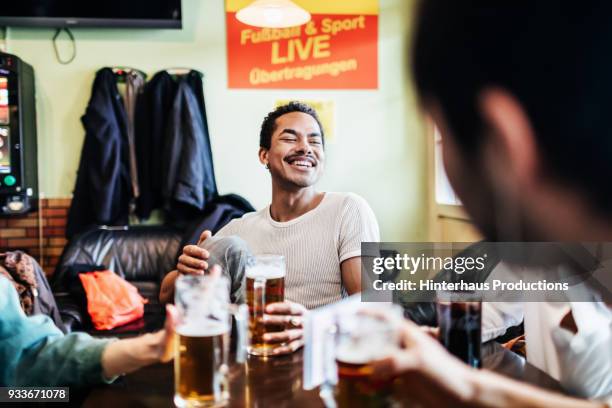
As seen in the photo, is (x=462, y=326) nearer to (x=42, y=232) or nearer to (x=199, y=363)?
(x=199, y=363)

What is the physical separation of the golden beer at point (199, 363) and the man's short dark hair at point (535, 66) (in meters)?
0.44

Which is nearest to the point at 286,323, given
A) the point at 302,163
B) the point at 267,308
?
the point at 267,308

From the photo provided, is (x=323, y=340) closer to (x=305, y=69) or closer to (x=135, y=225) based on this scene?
(x=305, y=69)

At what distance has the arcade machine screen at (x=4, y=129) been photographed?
208cm

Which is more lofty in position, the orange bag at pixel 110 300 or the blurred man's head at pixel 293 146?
the blurred man's head at pixel 293 146

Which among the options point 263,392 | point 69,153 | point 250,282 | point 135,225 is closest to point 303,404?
point 263,392

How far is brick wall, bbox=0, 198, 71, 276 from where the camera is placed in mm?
2346

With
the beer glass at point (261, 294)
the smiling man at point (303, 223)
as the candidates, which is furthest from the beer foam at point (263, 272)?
the smiling man at point (303, 223)

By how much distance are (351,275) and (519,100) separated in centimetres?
91

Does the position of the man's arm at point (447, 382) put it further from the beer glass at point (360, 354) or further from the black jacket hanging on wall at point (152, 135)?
the black jacket hanging on wall at point (152, 135)

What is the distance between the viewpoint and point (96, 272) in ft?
6.79

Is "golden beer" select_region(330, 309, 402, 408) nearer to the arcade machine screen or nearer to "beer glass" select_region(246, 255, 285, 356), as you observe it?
"beer glass" select_region(246, 255, 285, 356)

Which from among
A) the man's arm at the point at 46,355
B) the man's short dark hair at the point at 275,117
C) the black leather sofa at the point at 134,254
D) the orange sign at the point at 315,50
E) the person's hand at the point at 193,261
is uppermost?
the orange sign at the point at 315,50

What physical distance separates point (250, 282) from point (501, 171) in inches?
22.4
